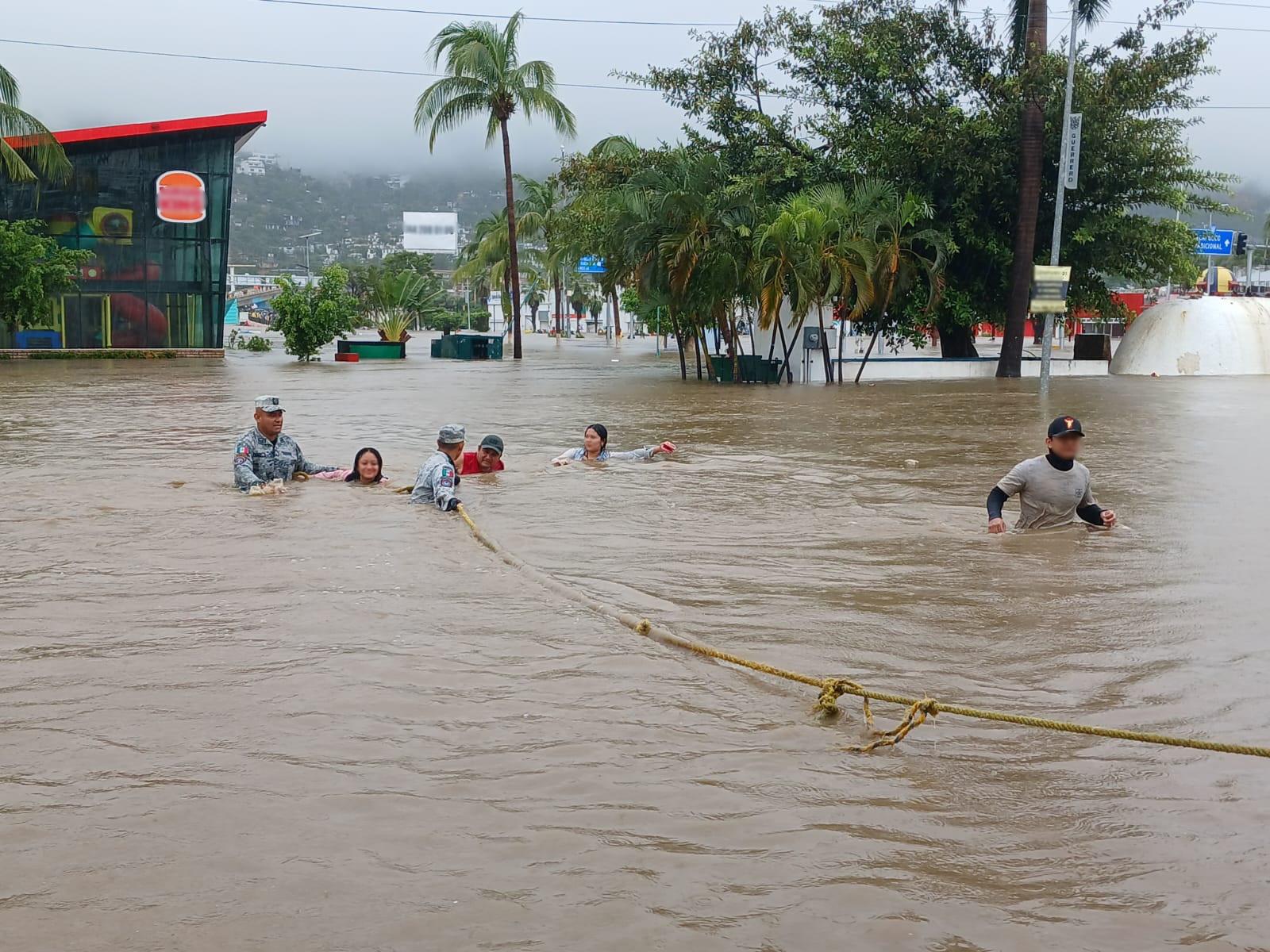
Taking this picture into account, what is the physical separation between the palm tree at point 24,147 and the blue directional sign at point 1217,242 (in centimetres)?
4257

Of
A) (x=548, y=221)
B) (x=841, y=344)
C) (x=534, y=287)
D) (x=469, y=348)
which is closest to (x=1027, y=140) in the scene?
(x=841, y=344)

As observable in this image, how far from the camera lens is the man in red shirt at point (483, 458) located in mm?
13773

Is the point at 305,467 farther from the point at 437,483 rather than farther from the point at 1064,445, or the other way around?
the point at 1064,445

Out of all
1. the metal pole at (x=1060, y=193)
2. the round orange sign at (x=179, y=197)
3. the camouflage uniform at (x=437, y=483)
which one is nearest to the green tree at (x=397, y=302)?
the round orange sign at (x=179, y=197)

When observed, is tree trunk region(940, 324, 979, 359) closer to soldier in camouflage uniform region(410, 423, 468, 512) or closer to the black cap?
soldier in camouflage uniform region(410, 423, 468, 512)

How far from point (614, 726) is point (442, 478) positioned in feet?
21.1

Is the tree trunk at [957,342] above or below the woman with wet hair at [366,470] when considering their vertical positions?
above

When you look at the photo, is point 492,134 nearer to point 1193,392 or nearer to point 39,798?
point 1193,392

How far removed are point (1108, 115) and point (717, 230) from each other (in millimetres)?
10446

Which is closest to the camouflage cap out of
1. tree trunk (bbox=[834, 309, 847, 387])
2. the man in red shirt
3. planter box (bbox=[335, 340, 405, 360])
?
the man in red shirt

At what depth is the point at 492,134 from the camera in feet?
149

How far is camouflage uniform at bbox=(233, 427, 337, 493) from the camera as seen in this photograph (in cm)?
1235

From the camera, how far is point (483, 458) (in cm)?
1384

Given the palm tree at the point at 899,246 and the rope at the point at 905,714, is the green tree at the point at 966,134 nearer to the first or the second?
the palm tree at the point at 899,246
